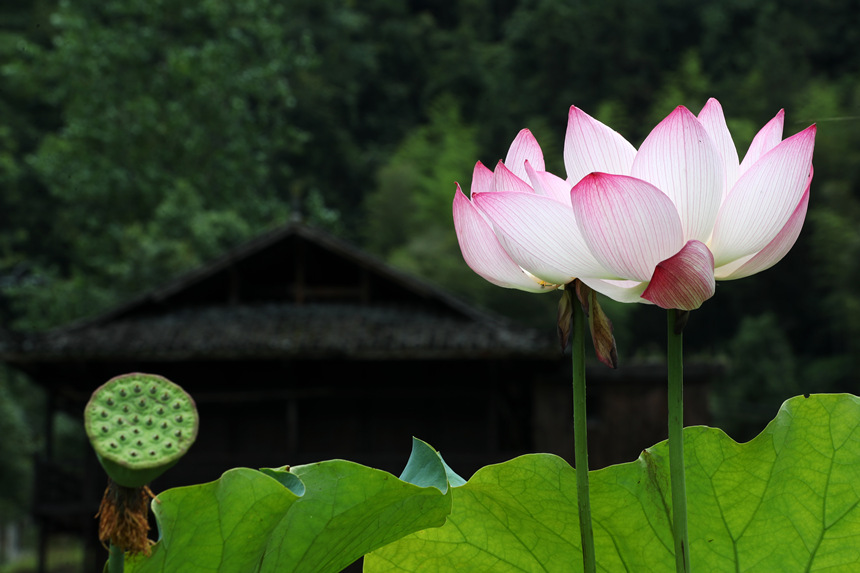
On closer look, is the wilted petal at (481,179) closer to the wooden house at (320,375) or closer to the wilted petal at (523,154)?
the wilted petal at (523,154)

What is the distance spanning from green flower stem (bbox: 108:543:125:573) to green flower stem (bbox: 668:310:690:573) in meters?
0.22

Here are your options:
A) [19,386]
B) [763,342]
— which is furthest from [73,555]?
[763,342]

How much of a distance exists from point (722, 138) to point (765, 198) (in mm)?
56

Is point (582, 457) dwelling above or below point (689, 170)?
below

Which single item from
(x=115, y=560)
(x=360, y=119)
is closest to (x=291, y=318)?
(x=115, y=560)

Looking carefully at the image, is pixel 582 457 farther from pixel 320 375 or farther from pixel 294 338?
pixel 320 375

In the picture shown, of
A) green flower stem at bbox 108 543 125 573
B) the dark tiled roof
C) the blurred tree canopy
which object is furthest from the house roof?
green flower stem at bbox 108 543 125 573

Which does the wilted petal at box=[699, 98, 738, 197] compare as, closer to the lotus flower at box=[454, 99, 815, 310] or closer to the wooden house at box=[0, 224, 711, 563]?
the lotus flower at box=[454, 99, 815, 310]

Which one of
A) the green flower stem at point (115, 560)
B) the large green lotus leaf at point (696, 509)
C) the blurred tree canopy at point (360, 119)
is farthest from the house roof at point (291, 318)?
the green flower stem at point (115, 560)

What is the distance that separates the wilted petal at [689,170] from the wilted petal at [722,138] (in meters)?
0.03

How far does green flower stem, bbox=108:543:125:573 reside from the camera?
1.11ft

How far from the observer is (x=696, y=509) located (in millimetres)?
513

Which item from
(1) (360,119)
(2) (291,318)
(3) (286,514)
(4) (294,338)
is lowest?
(4) (294,338)

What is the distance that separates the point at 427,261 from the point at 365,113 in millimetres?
13473
